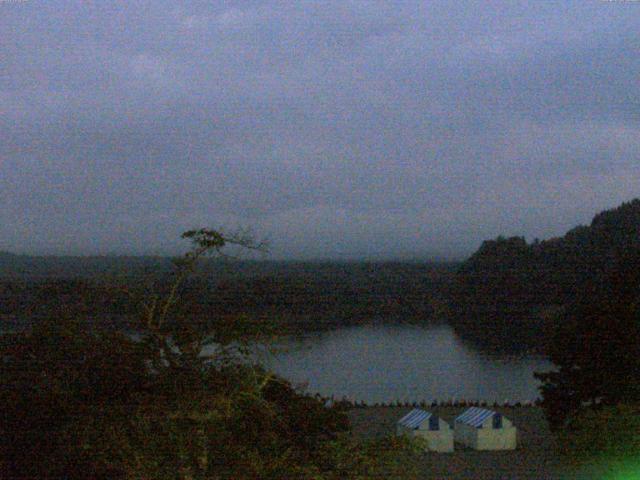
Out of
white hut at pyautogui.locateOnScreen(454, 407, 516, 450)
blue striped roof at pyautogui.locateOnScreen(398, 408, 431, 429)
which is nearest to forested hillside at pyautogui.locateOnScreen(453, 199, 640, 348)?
Result: white hut at pyautogui.locateOnScreen(454, 407, 516, 450)

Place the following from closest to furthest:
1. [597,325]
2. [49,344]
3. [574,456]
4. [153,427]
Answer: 1. [153,427]
2. [49,344]
3. [574,456]
4. [597,325]

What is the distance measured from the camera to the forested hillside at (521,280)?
74.9ft

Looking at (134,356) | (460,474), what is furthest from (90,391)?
(460,474)

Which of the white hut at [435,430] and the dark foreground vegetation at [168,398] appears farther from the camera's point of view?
the white hut at [435,430]

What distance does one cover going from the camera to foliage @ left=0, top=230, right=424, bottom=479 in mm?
3254

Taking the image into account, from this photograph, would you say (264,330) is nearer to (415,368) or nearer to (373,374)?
(373,374)

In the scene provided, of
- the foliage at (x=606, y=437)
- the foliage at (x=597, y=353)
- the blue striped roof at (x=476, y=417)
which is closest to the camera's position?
the foliage at (x=606, y=437)

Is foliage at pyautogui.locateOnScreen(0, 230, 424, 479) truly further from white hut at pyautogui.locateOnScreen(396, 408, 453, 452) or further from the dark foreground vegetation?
white hut at pyautogui.locateOnScreen(396, 408, 453, 452)

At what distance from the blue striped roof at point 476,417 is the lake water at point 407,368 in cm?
259

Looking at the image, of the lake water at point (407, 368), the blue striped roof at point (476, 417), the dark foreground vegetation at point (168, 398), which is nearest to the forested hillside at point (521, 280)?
the lake water at point (407, 368)

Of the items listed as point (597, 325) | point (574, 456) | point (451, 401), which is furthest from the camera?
point (451, 401)

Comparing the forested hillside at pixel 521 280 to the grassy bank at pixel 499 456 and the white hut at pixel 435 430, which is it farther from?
the white hut at pixel 435 430

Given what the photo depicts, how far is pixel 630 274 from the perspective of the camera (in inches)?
367

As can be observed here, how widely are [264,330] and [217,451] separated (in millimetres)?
641
